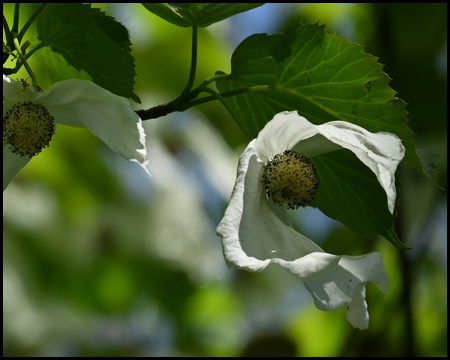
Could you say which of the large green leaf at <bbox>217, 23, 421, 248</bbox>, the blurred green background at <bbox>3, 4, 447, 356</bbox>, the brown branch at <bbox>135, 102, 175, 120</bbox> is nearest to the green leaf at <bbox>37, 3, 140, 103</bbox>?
the brown branch at <bbox>135, 102, 175, 120</bbox>

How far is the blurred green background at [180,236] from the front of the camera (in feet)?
7.79

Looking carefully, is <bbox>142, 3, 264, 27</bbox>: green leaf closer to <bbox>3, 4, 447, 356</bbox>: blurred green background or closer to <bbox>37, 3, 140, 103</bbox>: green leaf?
<bbox>37, 3, 140, 103</bbox>: green leaf

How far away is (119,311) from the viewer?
3078 millimetres

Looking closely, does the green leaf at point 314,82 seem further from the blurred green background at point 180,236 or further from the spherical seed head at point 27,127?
the blurred green background at point 180,236

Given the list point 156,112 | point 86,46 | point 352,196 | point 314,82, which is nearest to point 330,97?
point 314,82

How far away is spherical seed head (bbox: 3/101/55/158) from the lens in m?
0.78

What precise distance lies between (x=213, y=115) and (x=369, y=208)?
2392 mm

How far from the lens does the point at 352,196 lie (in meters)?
0.84

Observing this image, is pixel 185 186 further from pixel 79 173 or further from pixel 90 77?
pixel 90 77

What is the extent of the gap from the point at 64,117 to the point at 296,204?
35cm

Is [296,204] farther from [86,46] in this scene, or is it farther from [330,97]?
[86,46]

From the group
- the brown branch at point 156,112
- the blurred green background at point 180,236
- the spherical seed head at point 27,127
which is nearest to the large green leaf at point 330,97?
the brown branch at point 156,112

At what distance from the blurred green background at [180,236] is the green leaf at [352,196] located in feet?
4.25

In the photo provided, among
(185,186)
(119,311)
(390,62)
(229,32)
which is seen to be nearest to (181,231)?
(185,186)
